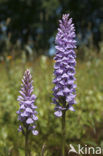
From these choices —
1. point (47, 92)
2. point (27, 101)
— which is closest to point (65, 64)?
point (27, 101)

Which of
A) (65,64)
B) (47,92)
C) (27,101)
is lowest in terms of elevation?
(27,101)

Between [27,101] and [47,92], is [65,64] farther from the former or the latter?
[47,92]

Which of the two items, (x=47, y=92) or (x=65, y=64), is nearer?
(x=65, y=64)

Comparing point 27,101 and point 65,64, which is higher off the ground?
point 65,64

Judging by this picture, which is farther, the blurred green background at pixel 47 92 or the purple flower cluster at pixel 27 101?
the blurred green background at pixel 47 92

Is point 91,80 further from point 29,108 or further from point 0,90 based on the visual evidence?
point 29,108

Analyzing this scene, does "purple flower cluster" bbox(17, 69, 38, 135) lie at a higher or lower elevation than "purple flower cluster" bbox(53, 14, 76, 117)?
lower

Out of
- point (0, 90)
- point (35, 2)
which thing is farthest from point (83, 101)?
point (35, 2)

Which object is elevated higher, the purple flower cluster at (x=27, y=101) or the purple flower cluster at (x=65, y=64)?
the purple flower cluster at (x=65, y=64)
